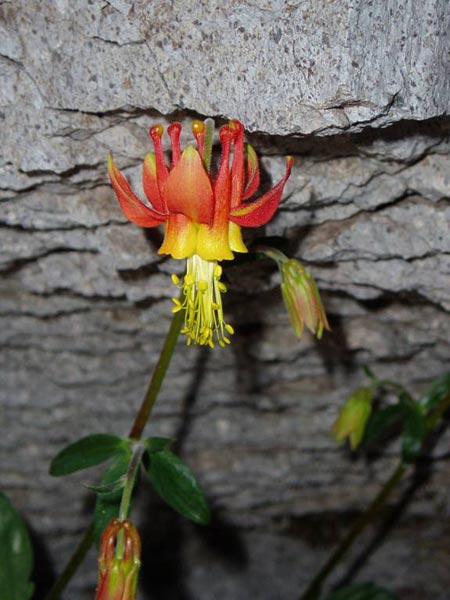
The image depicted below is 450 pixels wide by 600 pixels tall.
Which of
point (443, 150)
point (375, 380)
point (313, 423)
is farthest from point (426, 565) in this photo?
point (443, 150)

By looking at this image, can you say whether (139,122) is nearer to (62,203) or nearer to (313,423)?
(62,203)

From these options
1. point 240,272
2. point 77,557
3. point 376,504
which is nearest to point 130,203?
point 240,272

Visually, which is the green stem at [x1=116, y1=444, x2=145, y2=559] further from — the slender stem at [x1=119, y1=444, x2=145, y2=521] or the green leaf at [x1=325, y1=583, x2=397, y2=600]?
the green leaf at [x1=325, y1=583, x2=397, y2=600]

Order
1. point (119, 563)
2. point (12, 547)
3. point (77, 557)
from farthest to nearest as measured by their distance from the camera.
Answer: point (12, 547)
point (77, 557)
point (119, 563)

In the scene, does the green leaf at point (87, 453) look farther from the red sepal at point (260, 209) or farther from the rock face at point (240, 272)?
the red sepal at point (260, 209)

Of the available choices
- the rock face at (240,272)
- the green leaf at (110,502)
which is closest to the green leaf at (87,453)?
the green leaf at (110,502)

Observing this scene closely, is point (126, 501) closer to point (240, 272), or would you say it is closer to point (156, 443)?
point (156, 443)
